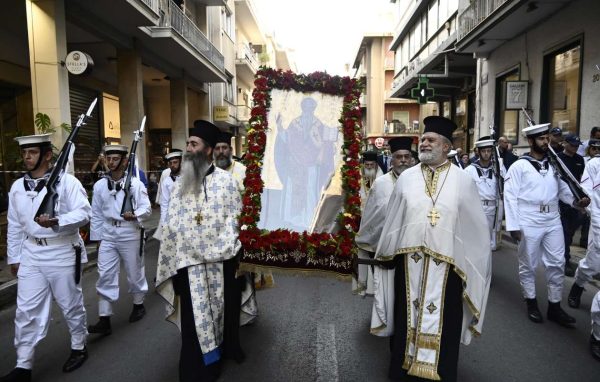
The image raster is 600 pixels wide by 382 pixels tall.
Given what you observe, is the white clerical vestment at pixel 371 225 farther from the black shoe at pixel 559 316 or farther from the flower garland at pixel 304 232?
the black shoe at pixel 559 316

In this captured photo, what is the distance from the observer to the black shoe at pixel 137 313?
216 inches

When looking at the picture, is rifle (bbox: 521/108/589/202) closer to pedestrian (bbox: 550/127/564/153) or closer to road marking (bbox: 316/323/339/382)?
pedestrian (bbox: 550/127/564/153)

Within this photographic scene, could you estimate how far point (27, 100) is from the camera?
1327 centimetres

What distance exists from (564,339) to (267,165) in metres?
3.65

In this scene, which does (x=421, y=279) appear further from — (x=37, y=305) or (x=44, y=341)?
(x=44, y=341)

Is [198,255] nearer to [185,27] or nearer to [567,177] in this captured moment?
[567,177]

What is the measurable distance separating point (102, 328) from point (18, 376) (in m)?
1.21

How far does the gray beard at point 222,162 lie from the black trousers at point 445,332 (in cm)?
372

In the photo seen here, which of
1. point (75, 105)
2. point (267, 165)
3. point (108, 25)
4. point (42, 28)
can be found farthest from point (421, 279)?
point (75, 105)

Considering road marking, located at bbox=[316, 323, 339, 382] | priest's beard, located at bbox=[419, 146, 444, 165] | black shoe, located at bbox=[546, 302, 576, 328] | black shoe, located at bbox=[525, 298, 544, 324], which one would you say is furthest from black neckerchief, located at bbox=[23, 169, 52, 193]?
black shoe, located at bbox=[546, 302, 576, 328]

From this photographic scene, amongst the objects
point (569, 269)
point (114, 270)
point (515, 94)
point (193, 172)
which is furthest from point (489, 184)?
point (515, 94)

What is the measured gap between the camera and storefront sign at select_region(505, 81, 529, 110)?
1388 cm

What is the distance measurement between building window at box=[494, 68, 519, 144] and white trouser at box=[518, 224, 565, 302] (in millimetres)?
11117

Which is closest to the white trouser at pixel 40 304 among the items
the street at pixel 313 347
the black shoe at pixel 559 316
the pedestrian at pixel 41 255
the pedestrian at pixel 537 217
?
the pedestrian at pixel 41 255
